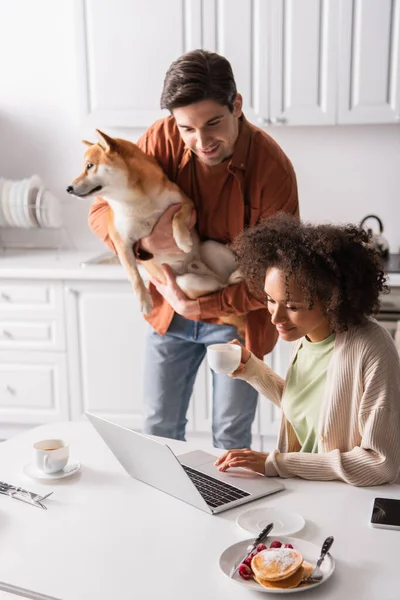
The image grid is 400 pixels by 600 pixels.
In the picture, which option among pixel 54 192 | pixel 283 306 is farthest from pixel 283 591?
pixel 54 192

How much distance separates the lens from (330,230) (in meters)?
1.55

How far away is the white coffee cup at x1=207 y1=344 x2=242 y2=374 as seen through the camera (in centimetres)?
162

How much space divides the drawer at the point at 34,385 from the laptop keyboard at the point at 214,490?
194cm

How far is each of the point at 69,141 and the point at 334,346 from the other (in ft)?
8.10

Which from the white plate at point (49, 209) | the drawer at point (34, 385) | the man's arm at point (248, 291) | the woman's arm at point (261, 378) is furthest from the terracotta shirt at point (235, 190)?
the white plate at point (49, 209)

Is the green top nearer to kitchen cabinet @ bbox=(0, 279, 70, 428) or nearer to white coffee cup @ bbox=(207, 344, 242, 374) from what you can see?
white coffee cup @ bbox=(207, 344, 242, 374)

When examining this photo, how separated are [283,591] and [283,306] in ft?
2.06

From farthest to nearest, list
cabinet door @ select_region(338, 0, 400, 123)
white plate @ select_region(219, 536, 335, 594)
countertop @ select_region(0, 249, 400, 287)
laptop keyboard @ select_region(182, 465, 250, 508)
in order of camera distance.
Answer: countertop @ select_region(0, 249, 400, 287) < cabinet door @ select_region(338, 0, 400, 123) < laptop keyboard @ select_region(182, 465, 250, 508) < white plate @ select_region(219, 536, 335, 594)

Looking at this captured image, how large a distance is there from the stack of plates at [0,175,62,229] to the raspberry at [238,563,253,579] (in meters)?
2.69

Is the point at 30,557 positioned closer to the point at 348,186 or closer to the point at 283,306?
the point at 283,306

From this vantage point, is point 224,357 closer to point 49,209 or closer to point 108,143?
point 108,143

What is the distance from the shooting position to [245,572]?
111 centimetres

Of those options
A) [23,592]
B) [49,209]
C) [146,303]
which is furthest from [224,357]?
[49,209]

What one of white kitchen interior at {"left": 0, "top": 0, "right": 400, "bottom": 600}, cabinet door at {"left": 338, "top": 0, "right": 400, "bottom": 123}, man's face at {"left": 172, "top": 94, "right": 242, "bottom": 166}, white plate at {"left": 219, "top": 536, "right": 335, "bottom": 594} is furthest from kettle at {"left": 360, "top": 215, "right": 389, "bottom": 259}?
white plate at {"left": 219, "top": 536, "right": 335, "bottom": 594}
